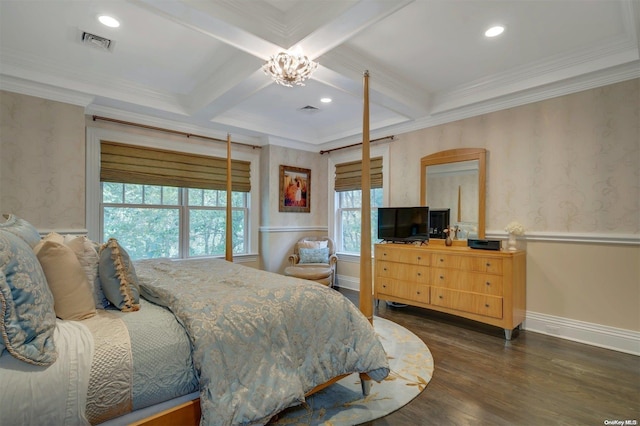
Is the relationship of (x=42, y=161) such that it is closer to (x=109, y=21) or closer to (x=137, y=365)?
(x=109, y=21)

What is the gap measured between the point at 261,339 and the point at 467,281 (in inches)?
102

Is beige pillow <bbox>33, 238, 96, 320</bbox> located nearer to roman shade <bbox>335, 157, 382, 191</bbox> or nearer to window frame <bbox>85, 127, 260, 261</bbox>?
window frame <bbox>85, 127, 260, 261</bbox>

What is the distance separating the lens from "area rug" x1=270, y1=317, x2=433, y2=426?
1847mm

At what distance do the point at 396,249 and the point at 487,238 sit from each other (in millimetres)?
1060

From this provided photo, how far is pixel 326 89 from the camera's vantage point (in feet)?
12.1

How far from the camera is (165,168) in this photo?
4168 millimetres

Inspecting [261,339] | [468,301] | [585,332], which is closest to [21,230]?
[261,339]

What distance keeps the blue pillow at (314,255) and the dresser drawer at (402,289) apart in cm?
110

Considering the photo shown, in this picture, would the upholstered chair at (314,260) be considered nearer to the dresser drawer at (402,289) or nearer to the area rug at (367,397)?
the dresser drawer at (402,289)

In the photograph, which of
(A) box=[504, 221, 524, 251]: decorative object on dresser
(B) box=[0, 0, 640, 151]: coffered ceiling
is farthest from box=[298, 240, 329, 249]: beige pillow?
(A) box=[504, 221, 524, 251]: decorative object on dresser

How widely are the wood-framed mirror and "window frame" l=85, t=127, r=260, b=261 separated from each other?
8.77 ft

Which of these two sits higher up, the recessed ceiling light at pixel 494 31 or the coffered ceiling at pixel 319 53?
the recessed ceiling light at pixel 494 31

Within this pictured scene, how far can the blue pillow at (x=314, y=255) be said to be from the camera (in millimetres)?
4914

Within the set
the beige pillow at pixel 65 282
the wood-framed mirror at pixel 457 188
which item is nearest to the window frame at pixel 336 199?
the wood-framed mirror at pixel 457 188
